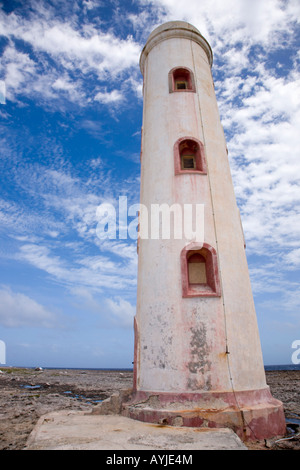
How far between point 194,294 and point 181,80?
894 centimetres

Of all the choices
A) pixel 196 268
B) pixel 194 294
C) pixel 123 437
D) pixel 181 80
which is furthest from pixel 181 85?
pixel 123 437

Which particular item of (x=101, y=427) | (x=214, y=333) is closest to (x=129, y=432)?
(x=101, y=427)

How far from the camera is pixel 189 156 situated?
11.6 metres

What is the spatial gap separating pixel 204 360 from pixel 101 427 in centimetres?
290

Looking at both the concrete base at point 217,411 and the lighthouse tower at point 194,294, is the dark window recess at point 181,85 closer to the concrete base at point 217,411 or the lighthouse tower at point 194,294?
the lighthouse tower at point 194,294

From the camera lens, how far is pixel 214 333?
8570mm

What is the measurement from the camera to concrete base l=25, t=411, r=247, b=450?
561 cm

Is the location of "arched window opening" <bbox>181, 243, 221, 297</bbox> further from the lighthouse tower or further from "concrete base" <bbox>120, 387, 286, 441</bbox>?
"concrete base" <bbox>120, 387, 286, 441</bbox>

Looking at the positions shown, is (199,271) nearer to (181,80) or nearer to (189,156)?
(189,156)

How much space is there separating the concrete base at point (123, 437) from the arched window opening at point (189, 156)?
7.24 meters

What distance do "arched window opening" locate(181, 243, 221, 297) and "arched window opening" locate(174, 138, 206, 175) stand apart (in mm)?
2716

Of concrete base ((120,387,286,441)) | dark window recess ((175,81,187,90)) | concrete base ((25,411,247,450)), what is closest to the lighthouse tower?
concrete base ((120,387,286,441))

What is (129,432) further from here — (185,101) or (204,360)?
(185,101)

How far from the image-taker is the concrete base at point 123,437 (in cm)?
561
